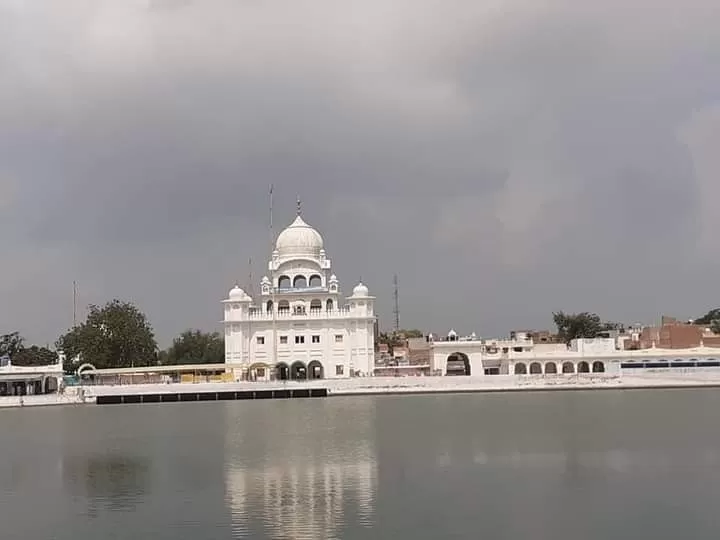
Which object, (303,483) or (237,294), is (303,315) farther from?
(303,483)

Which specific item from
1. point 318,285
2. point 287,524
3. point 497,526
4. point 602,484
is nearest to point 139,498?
point 287,524

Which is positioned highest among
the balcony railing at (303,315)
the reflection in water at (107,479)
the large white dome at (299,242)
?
the large white dome at (299,242)

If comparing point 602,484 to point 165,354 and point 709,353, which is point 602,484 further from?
point 165,354

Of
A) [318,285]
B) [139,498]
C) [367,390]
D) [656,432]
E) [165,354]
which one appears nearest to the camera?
[139,498]

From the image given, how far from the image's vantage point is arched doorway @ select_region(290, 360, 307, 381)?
67744 mm

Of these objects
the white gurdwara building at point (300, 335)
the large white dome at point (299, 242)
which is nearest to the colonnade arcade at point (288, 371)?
the white gurdwara building at point (300, 335)

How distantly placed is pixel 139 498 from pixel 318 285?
50.0m

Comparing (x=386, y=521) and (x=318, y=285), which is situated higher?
(x=318, y=285)

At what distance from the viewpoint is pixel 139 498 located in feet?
66.9

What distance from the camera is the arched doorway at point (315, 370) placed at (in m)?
67.6

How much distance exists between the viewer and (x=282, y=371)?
6806cm

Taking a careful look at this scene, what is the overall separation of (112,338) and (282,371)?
43.1 feet

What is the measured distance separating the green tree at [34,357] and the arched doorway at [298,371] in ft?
73.9

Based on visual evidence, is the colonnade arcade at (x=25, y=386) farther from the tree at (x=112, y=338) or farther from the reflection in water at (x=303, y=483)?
the reflection in water at (x=303, y=483)
